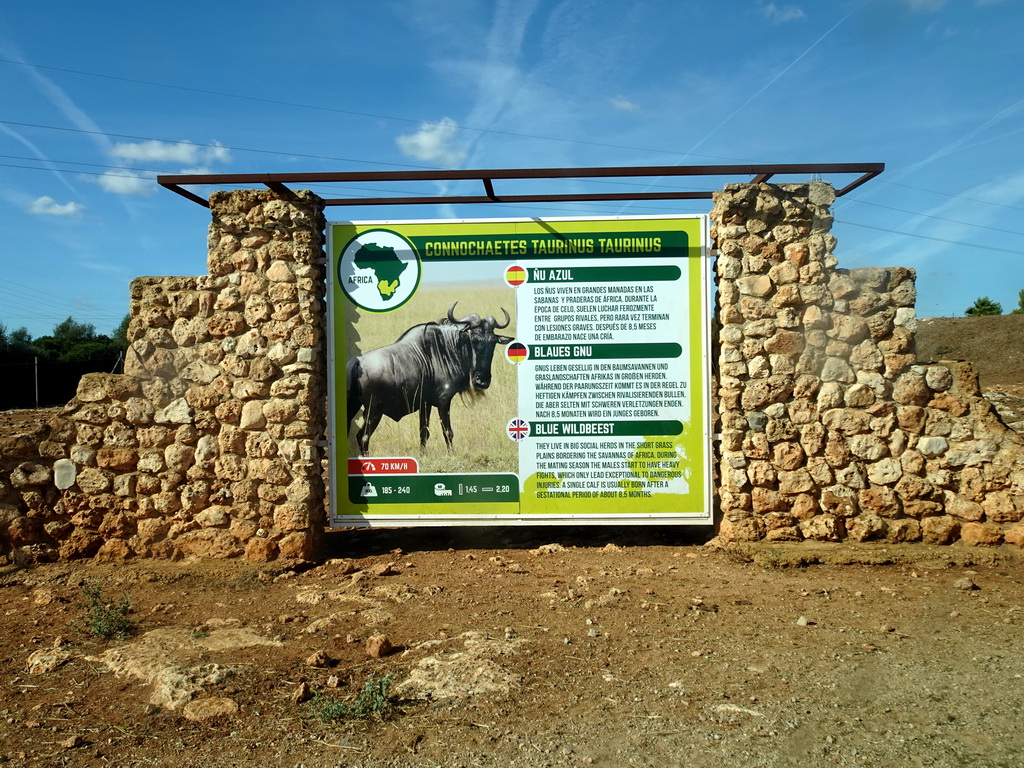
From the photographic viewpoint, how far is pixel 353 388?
23.0ft

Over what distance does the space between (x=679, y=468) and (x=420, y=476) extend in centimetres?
243

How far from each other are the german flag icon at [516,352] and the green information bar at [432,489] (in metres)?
1.11

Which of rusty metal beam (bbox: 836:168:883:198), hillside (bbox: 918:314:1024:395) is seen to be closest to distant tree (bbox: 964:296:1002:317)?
hillside (bbox: 918:314:1024:395)

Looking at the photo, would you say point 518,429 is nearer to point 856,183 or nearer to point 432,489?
point 432,489

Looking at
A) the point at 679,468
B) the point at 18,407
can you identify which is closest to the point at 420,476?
the point at 679,468

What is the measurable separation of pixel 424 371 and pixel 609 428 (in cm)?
185

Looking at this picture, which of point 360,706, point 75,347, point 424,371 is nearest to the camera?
point 360,706

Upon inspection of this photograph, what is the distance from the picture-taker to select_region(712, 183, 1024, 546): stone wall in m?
6.52

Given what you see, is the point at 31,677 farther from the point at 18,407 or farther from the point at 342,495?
the point at 18,407

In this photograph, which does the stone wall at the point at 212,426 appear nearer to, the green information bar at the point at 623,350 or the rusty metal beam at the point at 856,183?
the green information bar at the point at 623,350

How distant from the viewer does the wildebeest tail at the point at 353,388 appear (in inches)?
275

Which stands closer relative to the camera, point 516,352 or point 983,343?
point 516,352

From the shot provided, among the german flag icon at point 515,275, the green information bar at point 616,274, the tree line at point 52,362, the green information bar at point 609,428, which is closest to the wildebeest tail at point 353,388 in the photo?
the german flag icon at point 515,275

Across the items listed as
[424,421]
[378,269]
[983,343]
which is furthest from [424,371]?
[983,343]
